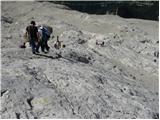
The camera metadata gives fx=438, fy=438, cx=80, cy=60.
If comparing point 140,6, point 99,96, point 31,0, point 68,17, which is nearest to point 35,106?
point 99,96

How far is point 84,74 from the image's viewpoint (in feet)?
60.5

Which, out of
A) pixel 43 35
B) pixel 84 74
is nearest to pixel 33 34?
pixel 43 35

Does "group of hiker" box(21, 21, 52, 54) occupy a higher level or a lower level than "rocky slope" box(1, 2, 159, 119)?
higher

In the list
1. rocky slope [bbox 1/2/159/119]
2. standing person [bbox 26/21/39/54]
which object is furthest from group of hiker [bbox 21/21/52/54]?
rocky slope [bbox 1/2/159/119]

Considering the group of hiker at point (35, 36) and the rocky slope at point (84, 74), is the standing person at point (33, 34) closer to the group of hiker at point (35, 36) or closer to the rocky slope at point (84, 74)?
the group of hiker at point (35, 36)

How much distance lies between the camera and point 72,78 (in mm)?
17344

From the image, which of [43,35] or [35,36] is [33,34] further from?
[43,35]

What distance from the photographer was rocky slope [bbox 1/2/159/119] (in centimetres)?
1482

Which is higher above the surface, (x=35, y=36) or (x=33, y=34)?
(x=33, y=34)

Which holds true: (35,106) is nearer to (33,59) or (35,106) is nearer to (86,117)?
(86,117)

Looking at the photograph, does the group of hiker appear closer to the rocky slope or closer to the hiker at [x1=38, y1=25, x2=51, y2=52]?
the hiker at [x1=38, y1=25, x2=51, y2=52]

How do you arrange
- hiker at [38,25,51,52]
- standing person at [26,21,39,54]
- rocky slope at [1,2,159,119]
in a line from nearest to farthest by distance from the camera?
rocky slope at [1,2,159,119] → standing person at [26,21,39,54] → hiker at [38,25,51,52]

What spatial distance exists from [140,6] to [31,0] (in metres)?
11.4

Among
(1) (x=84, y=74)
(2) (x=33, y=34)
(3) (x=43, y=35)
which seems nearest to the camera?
(1) (x=84, y=74)
